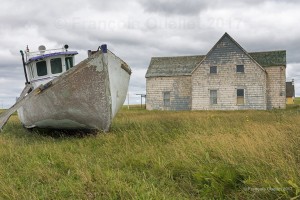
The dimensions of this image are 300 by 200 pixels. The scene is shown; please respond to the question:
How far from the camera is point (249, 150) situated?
5.64 meters

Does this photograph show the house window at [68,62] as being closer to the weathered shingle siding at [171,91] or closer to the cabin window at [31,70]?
the cabin window at [31,70]

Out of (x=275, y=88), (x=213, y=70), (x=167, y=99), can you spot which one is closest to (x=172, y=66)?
(x=167, y=99)

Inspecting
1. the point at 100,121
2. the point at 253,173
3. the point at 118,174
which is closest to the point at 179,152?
the point at 118,174

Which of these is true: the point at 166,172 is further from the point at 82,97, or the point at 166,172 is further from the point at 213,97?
the point at 213,97

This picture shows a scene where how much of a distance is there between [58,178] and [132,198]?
1894 millimetres

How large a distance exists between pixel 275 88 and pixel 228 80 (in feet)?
13.4

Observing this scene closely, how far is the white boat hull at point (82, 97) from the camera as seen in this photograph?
963cm

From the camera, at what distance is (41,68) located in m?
12.3

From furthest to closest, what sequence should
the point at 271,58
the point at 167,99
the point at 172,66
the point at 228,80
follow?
the point at 172,66 → the point at 167,99 → the point at 271,58 → the point at 228,80

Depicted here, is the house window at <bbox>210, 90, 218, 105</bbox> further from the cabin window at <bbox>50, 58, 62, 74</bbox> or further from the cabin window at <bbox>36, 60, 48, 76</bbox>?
the cabin window at <bbox>36, 60, 48, 76</bbox>

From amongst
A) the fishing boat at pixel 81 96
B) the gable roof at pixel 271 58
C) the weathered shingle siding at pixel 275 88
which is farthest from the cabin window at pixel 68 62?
the gable roof at pixel 271 58

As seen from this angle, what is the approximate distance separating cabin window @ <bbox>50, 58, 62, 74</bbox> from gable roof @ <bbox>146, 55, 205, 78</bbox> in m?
18.0

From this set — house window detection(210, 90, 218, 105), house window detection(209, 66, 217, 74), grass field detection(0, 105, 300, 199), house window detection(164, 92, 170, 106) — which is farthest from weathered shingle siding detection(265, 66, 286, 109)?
grass field detection(0, 105, 300, 199)

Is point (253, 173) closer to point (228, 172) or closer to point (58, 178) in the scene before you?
point (228, 172)
